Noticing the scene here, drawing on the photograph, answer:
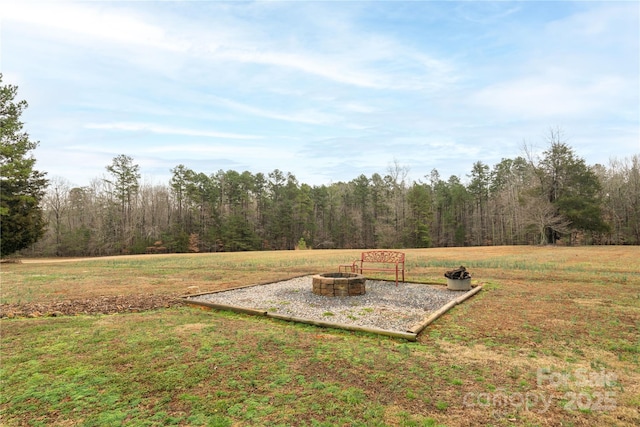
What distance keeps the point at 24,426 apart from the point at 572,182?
148 ft

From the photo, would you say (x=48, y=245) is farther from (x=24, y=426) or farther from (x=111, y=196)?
(x=24, y=426)

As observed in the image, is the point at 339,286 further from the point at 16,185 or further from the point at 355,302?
the point at 16,185

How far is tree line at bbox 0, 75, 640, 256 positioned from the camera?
37938 millimetres

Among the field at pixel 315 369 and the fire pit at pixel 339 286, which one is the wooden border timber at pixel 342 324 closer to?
the field at pixel 315 369

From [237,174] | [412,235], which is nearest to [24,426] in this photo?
[412,235]

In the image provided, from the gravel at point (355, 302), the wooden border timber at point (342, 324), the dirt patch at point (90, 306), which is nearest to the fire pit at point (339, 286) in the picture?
the gravel at point (355, 302)

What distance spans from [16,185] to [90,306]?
27.7 metres

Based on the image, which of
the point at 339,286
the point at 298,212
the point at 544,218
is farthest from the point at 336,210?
the point at 339,286

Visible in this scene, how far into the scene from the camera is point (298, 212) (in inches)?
2159

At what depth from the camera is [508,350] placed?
15.8 ft

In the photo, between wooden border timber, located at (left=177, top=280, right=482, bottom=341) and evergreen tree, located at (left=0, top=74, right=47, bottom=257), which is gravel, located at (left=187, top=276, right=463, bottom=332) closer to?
wooden border timber, located at (left=177, top=280, right=482, bottom=341)

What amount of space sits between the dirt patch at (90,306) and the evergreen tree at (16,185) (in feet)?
56.4

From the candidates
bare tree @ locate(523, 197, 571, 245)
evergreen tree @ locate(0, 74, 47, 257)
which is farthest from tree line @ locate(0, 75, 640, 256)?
evergreen tree @ locate(0, 74, 47, 257)

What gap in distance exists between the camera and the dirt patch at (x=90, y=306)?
741 cm
